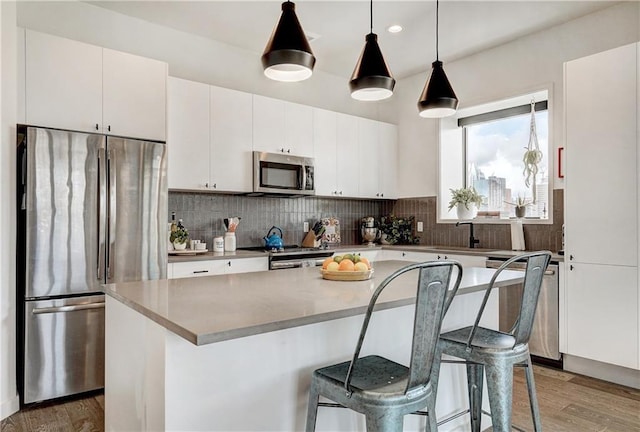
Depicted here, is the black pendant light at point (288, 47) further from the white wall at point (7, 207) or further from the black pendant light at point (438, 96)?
the white wall at point (7, 207)

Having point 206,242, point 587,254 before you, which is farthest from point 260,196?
point 587,254

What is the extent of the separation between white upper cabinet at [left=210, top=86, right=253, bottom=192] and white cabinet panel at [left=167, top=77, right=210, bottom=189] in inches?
3.0

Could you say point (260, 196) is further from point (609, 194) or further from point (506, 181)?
point (609, 194)

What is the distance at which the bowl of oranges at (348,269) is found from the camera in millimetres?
2131

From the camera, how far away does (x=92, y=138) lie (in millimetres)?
2928

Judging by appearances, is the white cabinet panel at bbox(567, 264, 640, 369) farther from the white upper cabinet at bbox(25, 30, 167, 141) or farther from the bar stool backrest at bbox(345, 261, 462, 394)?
the white upper cabinet at bbox(25, 30, 167, 141)

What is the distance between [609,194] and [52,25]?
4.37 meters

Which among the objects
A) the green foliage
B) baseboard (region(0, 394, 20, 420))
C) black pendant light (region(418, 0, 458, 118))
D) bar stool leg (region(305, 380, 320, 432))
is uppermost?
black pendant light (region(418, 0, 458, 118))

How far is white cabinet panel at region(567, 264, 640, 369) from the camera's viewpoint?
9.66 feet

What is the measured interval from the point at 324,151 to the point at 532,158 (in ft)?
6.80

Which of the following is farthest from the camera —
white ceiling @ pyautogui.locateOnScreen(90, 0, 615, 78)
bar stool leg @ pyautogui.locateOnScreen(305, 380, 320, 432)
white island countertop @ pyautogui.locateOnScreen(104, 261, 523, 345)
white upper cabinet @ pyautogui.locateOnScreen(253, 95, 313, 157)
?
white upper cabinet @ pyautogui.locateOnScreen(253, 95, 313, 157)

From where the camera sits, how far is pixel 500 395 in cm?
182

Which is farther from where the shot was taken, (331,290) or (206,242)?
(206,242)

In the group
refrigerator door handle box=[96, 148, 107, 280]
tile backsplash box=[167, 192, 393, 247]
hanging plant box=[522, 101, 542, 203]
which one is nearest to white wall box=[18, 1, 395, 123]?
tile backsplash box=[167, 192, 393, 247]
